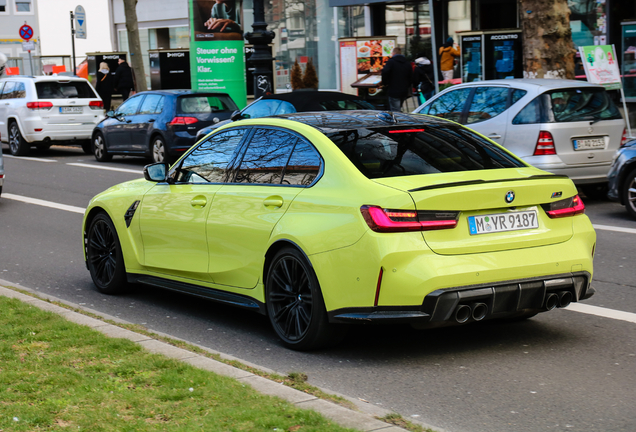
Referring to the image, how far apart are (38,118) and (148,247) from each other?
15.6 metres

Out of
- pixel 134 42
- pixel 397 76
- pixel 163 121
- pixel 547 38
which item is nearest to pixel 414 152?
pixel 547 38

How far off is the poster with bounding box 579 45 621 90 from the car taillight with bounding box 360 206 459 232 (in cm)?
1272

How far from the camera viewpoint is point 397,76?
839 inches

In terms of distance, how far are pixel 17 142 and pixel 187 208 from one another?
16.9 metres

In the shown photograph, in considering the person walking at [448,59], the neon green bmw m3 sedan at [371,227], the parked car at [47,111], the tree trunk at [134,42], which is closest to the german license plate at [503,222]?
the neon green bmw m3 sedan at [371,227]

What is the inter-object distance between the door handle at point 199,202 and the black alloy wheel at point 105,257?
4.03 ft

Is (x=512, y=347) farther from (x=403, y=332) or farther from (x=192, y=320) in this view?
(x=192, y=320)

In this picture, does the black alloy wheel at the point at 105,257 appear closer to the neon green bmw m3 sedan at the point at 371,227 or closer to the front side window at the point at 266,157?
the neon green bmw m3 sedan at the point at 371,227

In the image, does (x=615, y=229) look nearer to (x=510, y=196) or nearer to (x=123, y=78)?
(x=510, y=196)

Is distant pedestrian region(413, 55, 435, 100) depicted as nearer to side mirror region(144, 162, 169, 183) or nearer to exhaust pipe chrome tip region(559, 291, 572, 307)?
side mirror region(144, 162, 169, 183)

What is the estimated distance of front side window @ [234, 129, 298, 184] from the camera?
241 inches

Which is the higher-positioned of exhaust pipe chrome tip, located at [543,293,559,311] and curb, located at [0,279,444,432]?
exhaust pipe chrome tip, located at [543,293,559,311]

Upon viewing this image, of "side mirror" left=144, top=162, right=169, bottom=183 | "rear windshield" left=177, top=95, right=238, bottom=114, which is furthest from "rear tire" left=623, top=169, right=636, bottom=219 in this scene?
"rear windshield" left=177, top=95, right=238, bottom=114

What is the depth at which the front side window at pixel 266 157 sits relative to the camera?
241 inches
